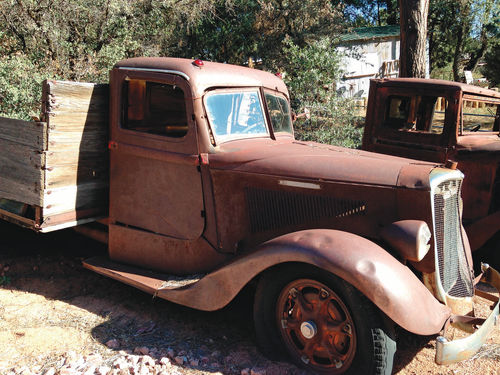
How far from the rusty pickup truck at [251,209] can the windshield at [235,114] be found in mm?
11

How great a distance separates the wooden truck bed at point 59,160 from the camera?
3.46m

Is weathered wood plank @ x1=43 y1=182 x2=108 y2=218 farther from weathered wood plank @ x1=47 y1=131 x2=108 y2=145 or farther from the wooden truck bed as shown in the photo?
weathered wood plank @ x1=47 y1=131 x2=108 y2=145

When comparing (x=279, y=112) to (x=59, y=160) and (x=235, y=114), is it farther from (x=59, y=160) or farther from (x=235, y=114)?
(x=59, y=160)

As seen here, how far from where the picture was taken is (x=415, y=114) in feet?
17.3

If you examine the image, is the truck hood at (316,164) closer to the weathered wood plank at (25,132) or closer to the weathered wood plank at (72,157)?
the weathered wood plank at (72,157)

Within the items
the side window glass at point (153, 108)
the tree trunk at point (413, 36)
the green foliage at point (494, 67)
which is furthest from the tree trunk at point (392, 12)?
the side window glass at point (153, 108)

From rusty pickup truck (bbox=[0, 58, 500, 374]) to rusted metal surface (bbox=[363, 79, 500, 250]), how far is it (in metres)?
1.68

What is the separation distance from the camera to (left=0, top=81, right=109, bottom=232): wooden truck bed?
11.4 feet

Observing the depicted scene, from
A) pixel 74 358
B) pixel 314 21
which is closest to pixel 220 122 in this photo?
pixel 74 358

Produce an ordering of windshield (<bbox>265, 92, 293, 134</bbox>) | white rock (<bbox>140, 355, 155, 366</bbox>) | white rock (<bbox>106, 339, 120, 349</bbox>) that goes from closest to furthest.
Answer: white rock (<bbox>140, 355, 155, 366</bbox>) → white rock (<bbox>106, 339, 120, 349</bbox>) → windshield (<bbox>265, 92, 293, 134</bbox>)

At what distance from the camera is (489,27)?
23.2 meters

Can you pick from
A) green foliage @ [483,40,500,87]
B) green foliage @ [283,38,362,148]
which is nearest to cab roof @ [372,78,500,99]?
green foliage @ [283,38,362,148]

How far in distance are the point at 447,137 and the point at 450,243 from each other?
2.28 metres

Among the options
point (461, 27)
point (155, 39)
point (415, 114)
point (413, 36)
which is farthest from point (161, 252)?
point (461, 27)
